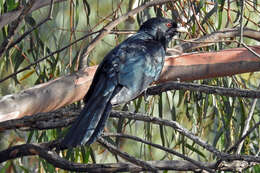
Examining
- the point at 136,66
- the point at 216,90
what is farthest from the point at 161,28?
the point at 216,90

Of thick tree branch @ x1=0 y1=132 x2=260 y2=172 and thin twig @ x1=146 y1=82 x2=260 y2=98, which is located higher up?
thin twig @ x1=146 y1=82 x2=260 y2=98

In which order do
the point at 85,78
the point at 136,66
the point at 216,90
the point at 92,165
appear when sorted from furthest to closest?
the point at 85,78 < the point at 136,66 < the point at 216,90 < the point at 92,165

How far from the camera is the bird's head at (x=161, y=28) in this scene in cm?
285

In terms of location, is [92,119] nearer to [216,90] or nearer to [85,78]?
[216,90]

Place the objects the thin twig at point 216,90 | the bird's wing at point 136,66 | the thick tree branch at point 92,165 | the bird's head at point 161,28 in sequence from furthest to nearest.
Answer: the bird's head at point 161,28 → the bird's wing at point 136,66 → the thin twig at point 216,90 → the thick tree branch at point 92,165

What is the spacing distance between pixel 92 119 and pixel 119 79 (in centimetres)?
42

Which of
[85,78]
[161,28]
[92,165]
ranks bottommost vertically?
[92,165]

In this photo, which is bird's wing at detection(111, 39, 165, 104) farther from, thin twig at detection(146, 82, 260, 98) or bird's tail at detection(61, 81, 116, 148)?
thin twig at detection(146, 82, 260, 98)

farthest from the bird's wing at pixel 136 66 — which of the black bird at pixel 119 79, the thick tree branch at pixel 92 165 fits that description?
the thick tree branch at pixel 92 165

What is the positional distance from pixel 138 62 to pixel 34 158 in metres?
2.83

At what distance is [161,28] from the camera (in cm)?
286

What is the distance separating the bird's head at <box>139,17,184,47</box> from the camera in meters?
2.85

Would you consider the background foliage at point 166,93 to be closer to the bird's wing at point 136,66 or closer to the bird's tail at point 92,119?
the bird's wing at point 136,66

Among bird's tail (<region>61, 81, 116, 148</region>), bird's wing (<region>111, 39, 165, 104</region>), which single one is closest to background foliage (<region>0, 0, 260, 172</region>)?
bird's wing (<region>111, 39, 165, 104</region>)
